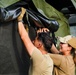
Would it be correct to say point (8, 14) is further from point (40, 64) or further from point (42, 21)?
point (40, 64)

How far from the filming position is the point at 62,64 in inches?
146

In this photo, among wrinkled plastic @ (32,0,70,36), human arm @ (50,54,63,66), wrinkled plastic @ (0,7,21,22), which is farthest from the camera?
wrinkled plastic @ (32,0,70,36)

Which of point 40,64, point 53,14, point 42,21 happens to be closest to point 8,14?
point 42,21

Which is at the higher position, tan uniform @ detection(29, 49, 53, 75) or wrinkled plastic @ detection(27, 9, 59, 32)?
wrinkled plastic @ detection(27, 9, 59, 32)

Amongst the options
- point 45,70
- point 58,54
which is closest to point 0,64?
point 45,70

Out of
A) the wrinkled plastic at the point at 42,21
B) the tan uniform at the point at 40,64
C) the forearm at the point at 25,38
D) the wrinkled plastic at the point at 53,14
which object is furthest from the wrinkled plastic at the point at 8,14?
the wrinkled plastic at the point at 53,14

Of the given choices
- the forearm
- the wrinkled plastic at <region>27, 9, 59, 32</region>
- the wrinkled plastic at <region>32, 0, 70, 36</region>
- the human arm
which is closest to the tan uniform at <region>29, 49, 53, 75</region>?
the forearm

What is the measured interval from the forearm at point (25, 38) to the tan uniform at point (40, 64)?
67 mm

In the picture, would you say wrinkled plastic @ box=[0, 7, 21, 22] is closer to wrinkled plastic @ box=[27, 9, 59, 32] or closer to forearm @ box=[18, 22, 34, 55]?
forearm @ box=[18, 22, 34, 55]

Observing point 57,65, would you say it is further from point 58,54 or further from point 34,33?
point 34,33

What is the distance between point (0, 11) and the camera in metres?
3.20

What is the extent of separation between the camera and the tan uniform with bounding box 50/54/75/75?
3.69 m

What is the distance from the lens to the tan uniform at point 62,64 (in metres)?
3.69

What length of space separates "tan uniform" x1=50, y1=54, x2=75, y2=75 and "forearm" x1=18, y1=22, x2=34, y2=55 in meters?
0.45
